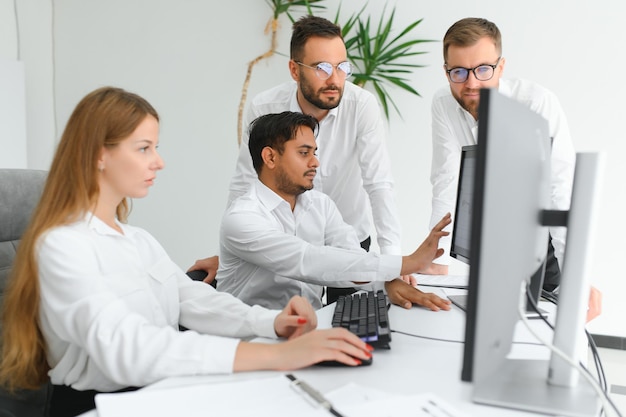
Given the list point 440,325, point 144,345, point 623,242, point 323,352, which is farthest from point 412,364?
point 623,242

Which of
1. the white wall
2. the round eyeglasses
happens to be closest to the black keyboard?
the round eyeglasses

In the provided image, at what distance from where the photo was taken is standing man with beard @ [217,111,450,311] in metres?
1.55

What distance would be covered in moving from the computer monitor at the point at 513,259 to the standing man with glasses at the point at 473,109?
635 millimetres

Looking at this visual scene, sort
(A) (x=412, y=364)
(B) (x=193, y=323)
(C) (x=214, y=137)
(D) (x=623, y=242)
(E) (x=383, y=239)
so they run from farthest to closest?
(C) (x=214, y=137)
(D) (x=623, y=242)
(E) (x=383, y=239)
(B) (x=193, y=323)
(A) (x=412, y=364)

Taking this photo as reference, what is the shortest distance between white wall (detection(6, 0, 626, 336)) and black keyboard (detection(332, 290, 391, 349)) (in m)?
2.26

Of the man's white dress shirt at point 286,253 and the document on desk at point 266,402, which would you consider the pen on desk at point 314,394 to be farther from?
the man's white dress shirt at point 286,253

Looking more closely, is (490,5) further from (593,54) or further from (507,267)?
(507,267)

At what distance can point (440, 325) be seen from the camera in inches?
53.1

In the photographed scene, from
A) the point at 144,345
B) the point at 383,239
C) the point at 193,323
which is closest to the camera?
the point at 144,345

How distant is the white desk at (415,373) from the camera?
92 cm

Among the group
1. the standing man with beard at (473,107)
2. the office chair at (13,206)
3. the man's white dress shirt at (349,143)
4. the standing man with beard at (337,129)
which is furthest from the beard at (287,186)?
the office chair at (13,206)

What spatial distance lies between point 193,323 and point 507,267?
79 centimetres

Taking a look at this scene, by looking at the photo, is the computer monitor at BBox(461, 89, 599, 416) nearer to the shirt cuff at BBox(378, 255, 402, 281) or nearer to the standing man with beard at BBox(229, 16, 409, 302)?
the shirt cuff at BBox(378, 255, 402, 281)

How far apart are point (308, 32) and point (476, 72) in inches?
27.0
